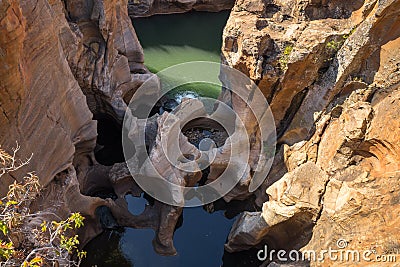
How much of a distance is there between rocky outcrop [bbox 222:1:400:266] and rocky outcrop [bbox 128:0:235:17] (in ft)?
37.5

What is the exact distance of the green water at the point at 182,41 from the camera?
15477mm

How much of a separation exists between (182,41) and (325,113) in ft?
41.8

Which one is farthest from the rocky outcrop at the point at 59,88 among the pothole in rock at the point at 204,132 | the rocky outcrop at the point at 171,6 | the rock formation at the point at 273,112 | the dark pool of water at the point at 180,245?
the rocky outcrop at the point at 171,6

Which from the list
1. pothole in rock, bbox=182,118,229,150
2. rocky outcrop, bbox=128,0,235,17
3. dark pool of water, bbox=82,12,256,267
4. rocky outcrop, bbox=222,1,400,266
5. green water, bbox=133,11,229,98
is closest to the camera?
rocky outcrop, bbox=222,1,400,266

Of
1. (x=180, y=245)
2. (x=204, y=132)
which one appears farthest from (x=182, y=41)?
(x=180, y=245)

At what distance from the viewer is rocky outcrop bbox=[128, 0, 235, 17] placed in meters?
20.9

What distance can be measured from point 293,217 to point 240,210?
347 cm

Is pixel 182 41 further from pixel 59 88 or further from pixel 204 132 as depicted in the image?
pixel 59 88

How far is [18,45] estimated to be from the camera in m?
5.87

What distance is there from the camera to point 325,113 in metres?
8.45

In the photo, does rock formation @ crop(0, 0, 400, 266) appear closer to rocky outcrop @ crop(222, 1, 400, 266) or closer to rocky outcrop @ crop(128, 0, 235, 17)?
rocky outcrop @ crop(222, 1, 400, 266)

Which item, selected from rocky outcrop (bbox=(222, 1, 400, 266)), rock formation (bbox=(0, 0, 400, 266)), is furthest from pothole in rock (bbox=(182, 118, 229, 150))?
rocky outcrop (bbox=(222, 1, 400, 266))

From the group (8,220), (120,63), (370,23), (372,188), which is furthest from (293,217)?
(120,63)

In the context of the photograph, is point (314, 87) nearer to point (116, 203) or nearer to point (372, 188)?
point (372, 188)
